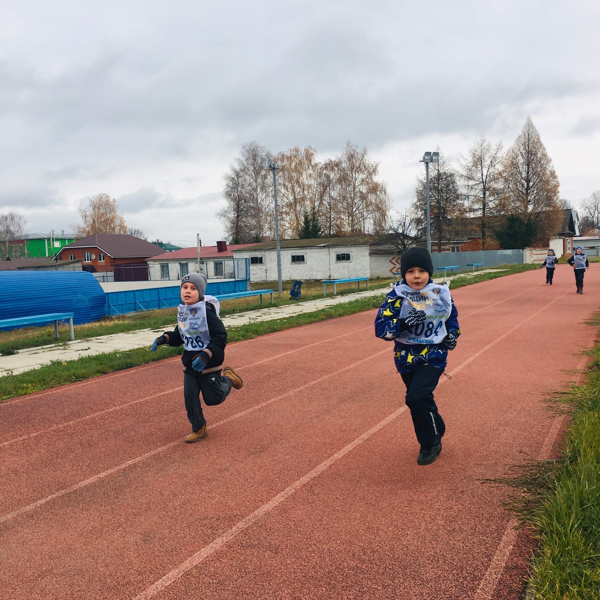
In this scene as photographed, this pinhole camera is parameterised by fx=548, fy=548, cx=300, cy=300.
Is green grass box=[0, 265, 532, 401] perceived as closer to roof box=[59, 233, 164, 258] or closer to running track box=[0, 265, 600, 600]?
running track box=[0, 265, 600, 600]

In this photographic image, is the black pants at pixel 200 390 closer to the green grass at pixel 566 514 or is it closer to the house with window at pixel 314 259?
the green grass at pixel 566 514

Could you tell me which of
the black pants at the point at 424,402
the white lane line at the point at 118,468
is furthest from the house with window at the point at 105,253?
the black pants at the point at 424,402

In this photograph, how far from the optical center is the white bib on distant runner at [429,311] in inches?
178

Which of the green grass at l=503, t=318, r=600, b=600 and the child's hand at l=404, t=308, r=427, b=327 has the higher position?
the child's hand at l=404, t=308, r=427, b=327

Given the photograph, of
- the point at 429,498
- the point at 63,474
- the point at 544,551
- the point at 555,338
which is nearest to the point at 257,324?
the point at 555,338

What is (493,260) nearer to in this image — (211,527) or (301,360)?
(301,360)

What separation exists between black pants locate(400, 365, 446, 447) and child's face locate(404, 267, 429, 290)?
68cm

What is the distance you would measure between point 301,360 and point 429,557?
6781 millimetres

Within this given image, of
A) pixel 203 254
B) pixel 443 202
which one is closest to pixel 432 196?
pixel 443 202

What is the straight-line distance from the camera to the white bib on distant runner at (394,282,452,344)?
4523 mm

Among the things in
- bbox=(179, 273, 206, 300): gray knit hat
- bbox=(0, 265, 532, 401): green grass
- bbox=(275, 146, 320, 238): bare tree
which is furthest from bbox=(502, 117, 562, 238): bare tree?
bbox=(179, 273, 206, 300): gray knit hat

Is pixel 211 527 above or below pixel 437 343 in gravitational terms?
below

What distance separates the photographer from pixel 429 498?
4.09 meters

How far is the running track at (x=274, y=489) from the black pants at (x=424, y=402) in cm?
29
